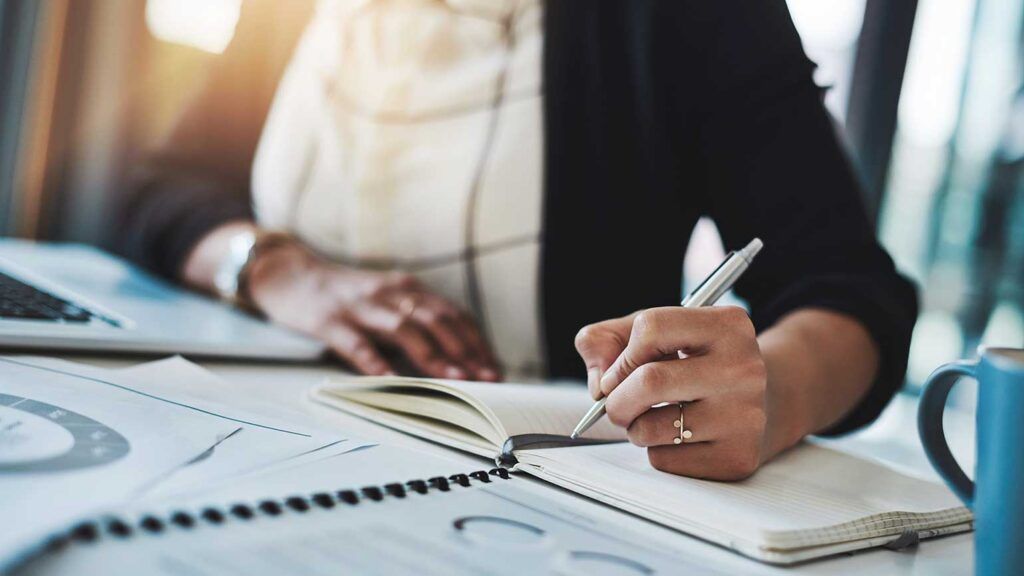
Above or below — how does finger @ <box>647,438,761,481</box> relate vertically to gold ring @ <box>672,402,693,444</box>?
below

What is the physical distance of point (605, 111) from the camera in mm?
849

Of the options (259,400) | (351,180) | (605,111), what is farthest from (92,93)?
(259,400)

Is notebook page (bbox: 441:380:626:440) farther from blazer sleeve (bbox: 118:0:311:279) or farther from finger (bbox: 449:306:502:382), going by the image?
blazer sleeve (bbox: 118:0:311:279)

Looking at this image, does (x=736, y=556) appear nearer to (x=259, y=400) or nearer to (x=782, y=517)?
(x=782, y=517)

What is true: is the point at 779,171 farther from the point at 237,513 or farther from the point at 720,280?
the point at 237,513

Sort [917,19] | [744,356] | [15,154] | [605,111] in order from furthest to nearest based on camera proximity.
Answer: [917,19], [15,154], [605,111], [744,356]

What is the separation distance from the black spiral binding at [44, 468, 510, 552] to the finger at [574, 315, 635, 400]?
0.10m

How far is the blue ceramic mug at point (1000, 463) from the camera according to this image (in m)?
0.30

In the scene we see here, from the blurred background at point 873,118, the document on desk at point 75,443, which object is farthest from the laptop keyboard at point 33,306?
the blurred background at point 873,118

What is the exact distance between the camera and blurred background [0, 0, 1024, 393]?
73.6 inches

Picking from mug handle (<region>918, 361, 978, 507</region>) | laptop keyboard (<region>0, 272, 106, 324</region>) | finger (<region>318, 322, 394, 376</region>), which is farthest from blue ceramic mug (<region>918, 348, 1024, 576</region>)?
laptop keyboard (<region>0, 272, 106, 324</region>)

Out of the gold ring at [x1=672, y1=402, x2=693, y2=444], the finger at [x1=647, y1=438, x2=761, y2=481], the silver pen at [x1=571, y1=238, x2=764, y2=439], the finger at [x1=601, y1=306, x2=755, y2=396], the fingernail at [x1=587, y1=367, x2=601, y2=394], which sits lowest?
the finger at [x1=647, y1=438, x2=761, y2=481]

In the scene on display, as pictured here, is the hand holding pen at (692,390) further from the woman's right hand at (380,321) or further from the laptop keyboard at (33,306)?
the laptop keyboard at (33,306)

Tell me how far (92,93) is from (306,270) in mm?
1386
